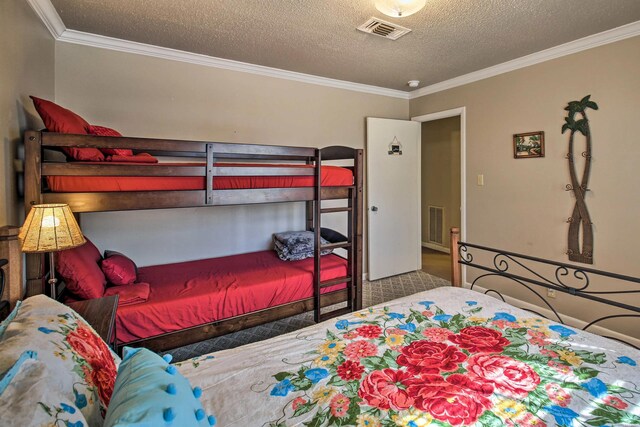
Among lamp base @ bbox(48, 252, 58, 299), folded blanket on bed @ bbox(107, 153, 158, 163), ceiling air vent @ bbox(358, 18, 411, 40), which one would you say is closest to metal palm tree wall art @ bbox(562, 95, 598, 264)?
ceiling air vent @ bbox(358, 18, 411, 40)

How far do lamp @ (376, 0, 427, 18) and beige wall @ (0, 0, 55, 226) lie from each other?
1.95m

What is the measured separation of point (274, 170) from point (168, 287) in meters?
1.12

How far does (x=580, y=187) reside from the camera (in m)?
2.78

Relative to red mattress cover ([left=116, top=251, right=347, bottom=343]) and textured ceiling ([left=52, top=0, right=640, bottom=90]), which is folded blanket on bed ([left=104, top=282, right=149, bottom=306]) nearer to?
red mattress cover ([left=116, top=251, right=347, bottom=343])

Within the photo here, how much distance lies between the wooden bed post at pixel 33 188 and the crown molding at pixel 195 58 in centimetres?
143

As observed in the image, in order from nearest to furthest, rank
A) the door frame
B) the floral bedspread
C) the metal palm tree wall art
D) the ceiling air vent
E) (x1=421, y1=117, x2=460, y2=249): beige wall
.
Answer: the floral bedspread
the ceiling air vent
the metal palm tree wall art
the door frame
(x1=421, y1=117, x2=460, y2=249): beige wall

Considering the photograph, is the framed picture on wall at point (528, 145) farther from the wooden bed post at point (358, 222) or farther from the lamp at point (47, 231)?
the lamp at point (47, 231)

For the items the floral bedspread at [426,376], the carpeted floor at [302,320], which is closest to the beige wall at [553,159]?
the carpeted floor at [302,320]

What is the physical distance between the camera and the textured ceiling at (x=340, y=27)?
216 centimetres

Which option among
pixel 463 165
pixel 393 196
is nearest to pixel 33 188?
pixel 393 196

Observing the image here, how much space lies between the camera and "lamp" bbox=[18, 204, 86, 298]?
1.43 meters

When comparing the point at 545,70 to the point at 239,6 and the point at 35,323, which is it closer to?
the point at 239,6

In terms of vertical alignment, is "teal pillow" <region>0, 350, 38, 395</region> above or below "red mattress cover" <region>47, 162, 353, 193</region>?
below

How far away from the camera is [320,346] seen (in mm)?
1374
